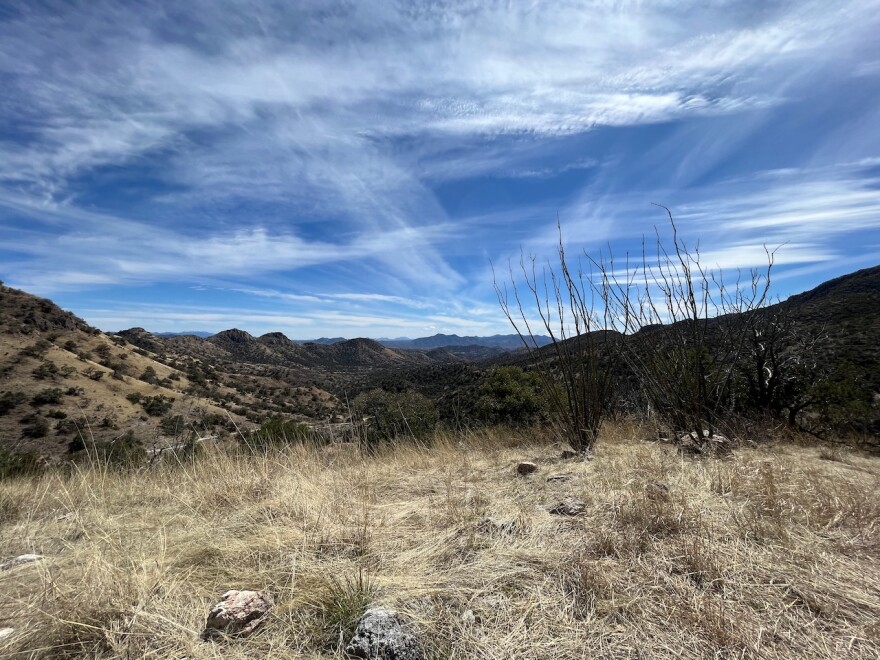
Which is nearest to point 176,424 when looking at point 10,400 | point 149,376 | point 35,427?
point 35,427

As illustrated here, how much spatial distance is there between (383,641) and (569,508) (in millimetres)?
1889

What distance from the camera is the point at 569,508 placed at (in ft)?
10.0

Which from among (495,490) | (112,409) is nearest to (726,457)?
(495,490)

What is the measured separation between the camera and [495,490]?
3.93 m

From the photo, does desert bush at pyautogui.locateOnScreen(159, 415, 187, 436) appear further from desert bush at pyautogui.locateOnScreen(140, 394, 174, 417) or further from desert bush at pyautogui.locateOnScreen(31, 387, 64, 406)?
desert bush at pyautogui.locateOnScreen(31, 387, 64, 406)

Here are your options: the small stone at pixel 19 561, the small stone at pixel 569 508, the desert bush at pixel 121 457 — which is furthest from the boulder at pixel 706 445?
the desert bush at pixel 121 457

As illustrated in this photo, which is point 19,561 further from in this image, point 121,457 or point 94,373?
point 94,373

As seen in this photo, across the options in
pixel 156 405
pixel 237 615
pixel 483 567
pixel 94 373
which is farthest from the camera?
pixel 94 373

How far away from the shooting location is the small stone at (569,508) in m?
3.02

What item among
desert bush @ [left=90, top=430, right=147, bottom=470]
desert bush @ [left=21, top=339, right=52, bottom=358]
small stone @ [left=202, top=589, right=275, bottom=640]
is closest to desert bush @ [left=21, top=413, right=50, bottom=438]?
desert bush @ [left=21, top=339, right=52, bottom=358]

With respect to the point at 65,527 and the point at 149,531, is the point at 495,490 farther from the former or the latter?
the point at 65,527

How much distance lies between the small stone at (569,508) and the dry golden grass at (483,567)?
5.2 inches

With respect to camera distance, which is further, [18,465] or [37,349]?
[37,349]

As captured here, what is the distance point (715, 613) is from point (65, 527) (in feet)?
14.9
